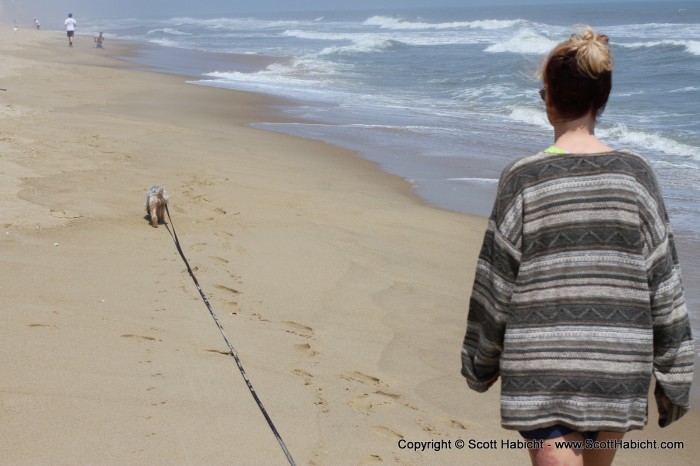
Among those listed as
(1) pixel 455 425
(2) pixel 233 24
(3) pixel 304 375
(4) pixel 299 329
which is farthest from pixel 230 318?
(2) pixel 233 24

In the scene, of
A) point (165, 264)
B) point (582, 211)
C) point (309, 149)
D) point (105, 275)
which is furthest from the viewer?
point (309, 149)

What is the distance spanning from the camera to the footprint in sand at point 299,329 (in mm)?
4766

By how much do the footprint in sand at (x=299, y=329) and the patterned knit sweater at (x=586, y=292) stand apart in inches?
110

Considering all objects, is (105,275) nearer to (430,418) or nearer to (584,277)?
(430,418)

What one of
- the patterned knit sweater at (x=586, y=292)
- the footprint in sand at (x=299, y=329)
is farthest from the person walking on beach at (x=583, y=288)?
the footprint in sand at (x=299, y=329)

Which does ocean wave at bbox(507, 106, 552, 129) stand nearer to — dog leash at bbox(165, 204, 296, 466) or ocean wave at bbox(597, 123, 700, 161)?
ocean wave at bbox(597, 123, 700, 161)

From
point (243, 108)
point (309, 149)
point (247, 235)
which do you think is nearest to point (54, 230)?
point (247, 235)

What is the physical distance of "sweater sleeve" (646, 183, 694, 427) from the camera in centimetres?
198

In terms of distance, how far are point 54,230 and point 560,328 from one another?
4917 millimetres

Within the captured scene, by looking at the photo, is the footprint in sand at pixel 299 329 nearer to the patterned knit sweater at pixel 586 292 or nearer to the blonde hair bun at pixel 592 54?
the patterned knit sweater at pixel 586 292

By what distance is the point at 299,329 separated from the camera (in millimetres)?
4832

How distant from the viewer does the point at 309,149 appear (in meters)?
11.7

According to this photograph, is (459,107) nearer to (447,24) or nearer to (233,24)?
(447,24)

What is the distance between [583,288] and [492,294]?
23 centimetres
